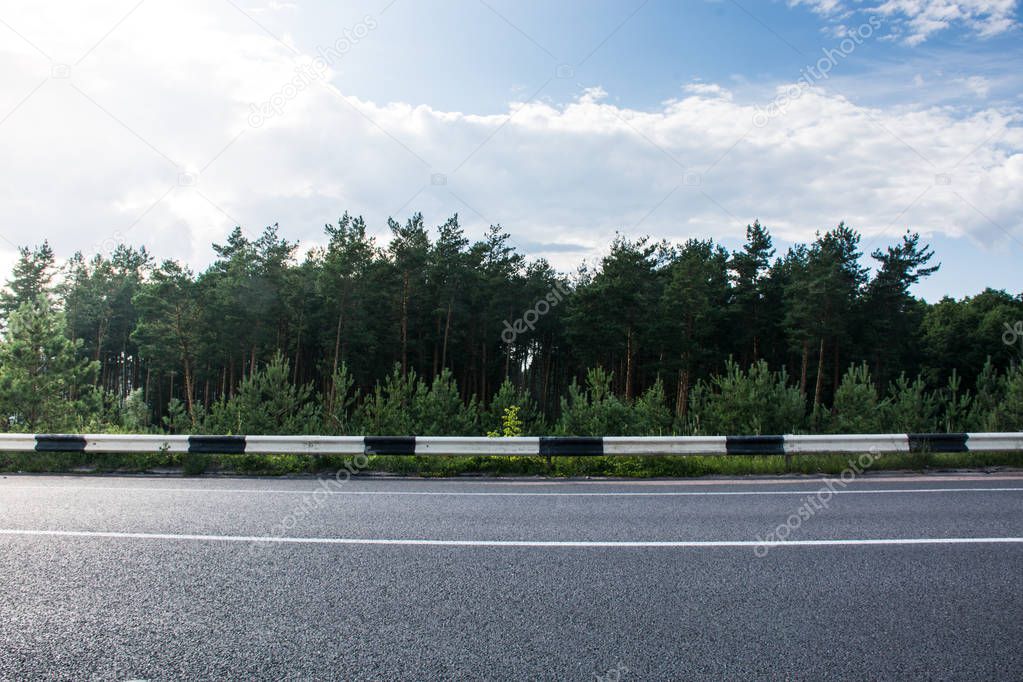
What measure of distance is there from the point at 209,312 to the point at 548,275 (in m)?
31.9

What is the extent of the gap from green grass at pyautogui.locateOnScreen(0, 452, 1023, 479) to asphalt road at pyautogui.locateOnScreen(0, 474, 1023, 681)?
107 inches

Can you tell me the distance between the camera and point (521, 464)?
37.1 feet

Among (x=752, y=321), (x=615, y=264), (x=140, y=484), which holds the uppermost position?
(x=615, y=264)

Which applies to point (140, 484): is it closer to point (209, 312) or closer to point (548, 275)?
point (209, 312)

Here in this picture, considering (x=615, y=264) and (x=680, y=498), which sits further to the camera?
(x=615, y=264)

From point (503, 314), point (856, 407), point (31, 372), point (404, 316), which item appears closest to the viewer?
point (856, 407)

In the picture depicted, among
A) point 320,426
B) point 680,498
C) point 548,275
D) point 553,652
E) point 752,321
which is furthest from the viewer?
point 548,275

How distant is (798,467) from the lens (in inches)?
433

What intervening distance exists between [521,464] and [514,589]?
6.52 meters

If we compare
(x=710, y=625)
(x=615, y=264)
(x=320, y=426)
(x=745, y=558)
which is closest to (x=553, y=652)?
(x=710, y=625)

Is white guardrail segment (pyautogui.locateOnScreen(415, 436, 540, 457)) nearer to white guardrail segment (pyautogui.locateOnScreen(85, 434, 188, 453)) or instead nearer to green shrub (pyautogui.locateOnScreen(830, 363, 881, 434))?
white guardrail segment (pyautogui.locateOnScreen(85, 434, 188, 453))

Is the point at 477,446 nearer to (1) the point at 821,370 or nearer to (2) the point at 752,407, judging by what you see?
(2) the point at 752,407

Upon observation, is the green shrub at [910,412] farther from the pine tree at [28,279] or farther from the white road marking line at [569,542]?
the pine tree at [28,279]

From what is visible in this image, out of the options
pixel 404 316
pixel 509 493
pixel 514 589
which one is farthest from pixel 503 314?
pixel 514 589
